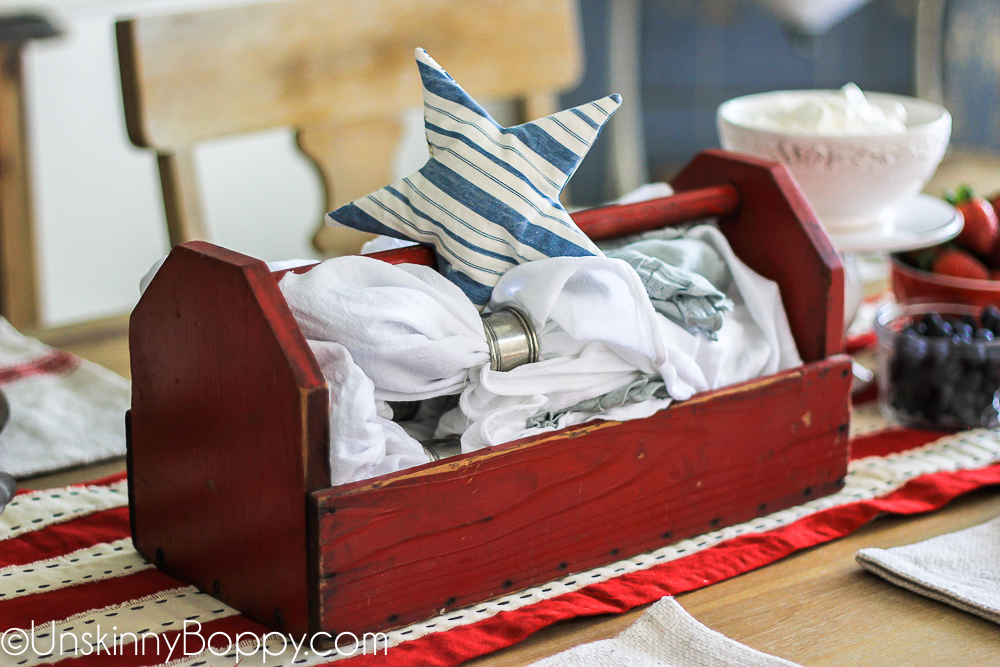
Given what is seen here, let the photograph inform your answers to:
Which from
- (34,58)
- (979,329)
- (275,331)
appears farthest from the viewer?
(34,58)

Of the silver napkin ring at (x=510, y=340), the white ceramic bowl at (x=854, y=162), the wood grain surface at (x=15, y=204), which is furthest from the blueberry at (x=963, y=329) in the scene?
the wood grain surface at (x=15, y=204)

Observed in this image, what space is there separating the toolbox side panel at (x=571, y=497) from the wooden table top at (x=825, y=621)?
0.18 feet

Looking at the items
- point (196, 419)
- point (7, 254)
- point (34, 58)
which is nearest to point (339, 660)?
point (196, 419)

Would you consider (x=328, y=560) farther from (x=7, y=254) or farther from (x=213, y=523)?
(x=7, y=254)

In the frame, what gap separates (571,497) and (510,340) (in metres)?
0.11

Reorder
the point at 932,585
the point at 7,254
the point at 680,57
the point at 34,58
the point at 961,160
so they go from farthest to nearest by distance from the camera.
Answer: the point at 680,57
the point at 961,160
the point at 34,58
the point at 7,254
the point at 932,585

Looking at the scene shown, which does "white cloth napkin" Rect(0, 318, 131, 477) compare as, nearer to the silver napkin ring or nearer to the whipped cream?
the silver napkin ring

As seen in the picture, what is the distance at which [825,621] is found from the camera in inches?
24.3

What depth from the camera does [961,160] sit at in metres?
2.86

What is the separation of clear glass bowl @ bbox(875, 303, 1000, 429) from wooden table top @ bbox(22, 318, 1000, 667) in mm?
214

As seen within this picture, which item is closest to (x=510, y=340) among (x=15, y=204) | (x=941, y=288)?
(x=941, y=288)

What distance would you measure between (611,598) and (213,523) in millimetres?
248

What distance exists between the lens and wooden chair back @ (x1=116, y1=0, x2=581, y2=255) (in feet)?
3.39

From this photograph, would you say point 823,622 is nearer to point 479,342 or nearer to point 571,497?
point 571,497
